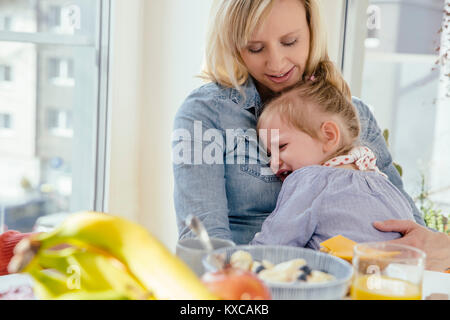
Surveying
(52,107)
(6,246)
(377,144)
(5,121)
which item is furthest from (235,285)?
(52,107)

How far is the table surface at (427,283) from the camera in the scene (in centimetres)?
90

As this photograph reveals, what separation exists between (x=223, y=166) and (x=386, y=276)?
0.80m

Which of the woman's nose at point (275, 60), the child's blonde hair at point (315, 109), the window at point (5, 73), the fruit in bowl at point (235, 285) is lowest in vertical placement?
the fruit in bowl at point (235, 285)

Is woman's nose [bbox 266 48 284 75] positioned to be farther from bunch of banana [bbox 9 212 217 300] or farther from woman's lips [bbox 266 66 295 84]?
bunch of banana [bbox 9 212 217 300]

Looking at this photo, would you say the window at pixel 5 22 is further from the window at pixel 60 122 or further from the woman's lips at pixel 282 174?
the woman's lips at pixel 282 174

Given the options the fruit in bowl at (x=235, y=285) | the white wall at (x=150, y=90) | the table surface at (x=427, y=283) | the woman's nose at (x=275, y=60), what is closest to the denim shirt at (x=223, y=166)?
the woman's nose at (x=275, y=60)

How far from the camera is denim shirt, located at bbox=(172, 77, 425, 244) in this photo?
4.84 ft

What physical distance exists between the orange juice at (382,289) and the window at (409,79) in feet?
8.09

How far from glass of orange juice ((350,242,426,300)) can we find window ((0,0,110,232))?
7.05 feet

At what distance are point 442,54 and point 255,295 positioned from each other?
2848mm

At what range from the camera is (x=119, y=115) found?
9.28 feet

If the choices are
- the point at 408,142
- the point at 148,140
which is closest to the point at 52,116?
the point at 148,140

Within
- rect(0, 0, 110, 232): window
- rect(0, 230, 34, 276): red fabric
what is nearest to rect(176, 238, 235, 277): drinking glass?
rect(0, 230, 34, 276): red fabric

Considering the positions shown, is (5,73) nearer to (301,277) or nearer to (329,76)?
(329,76)
